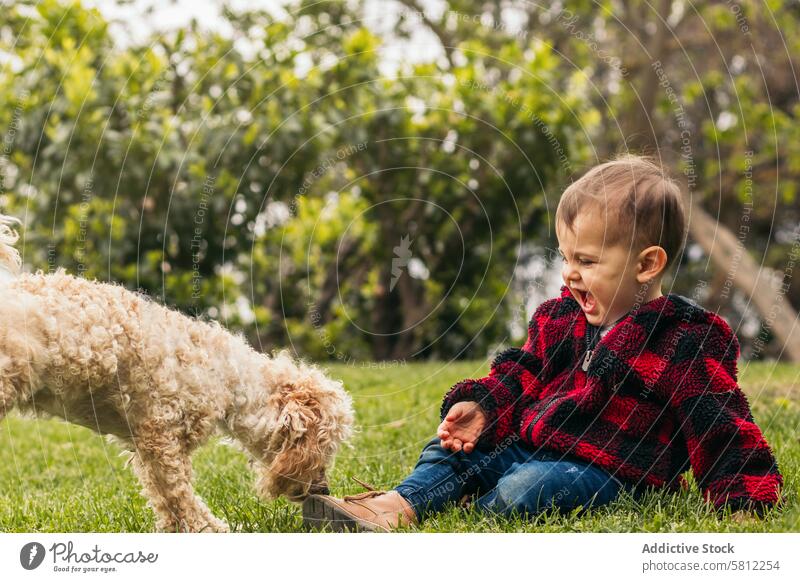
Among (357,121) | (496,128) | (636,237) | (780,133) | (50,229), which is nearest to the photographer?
(636,237)

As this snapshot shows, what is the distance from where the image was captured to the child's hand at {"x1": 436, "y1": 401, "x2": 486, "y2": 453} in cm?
301

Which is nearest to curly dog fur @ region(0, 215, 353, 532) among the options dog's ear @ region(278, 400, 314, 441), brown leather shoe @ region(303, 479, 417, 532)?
dog's ear @ region(278, 400, 314, 441)

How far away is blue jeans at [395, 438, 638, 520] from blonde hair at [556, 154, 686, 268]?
2.45 feet

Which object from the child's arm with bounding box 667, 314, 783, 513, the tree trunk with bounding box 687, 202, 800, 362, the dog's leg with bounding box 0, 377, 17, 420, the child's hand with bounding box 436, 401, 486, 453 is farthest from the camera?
the tree trunk with bounding box 687, 202, 800, 362

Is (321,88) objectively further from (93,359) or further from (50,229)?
(93,359)

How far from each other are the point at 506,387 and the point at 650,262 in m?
0.69

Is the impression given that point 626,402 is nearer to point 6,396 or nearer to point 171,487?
point 171,487

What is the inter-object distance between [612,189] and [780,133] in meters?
9.64

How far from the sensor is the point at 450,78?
7.12m

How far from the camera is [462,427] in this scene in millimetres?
3047

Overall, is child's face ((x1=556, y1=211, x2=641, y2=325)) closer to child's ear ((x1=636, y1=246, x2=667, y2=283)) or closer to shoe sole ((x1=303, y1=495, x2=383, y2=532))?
child's ear ((x1=636, y1=246, x2=667, y2=283))

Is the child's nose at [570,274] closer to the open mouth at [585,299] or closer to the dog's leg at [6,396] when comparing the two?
the open mouth at [585,299]
